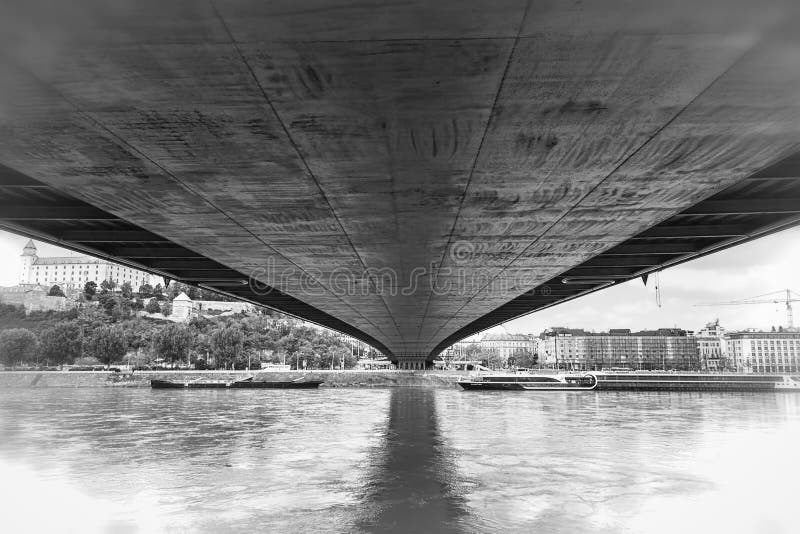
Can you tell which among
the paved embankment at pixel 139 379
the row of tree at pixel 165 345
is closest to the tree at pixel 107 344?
the row of tree at pixel 165 345

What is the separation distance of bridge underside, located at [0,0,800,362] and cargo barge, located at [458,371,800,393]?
64031 millimetres

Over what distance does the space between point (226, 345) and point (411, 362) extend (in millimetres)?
39431

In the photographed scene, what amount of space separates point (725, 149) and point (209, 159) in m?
8.71

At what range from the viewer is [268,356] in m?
143

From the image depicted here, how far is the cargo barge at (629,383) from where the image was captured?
77188 millimetres

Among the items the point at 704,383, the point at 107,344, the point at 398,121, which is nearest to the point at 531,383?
the point at 704,383

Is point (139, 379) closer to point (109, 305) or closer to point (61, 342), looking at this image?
point (61, 342)

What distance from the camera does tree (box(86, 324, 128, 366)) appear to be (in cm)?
10438

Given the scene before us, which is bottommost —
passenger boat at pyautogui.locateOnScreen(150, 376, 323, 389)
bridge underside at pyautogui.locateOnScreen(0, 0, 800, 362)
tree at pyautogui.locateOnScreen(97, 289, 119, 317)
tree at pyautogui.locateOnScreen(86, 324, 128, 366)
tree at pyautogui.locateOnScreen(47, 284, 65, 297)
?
passenger boat at pyautogui.locateOnScreen(150, 376, 323, 389)

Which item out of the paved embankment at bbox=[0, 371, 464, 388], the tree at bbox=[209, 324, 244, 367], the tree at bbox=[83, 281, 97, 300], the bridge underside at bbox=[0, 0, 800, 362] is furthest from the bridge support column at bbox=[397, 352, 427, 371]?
A: the tree at bbox=[83, 281, 97, 300]

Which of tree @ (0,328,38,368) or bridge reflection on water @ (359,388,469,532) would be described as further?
tree @ (0,328,38,368)

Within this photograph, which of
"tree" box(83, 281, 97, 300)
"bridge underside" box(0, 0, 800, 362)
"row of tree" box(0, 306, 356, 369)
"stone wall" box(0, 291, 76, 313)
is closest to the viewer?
"bridge underside" box(0, 0, 800, 362)

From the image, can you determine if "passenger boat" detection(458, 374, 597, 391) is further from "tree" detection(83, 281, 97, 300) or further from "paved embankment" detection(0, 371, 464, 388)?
"tree" detection(83, 281, 97, 300)

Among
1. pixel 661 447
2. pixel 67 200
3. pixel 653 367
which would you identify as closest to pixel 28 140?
pixel 67 200
